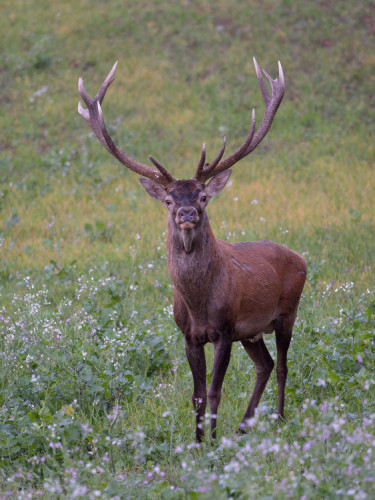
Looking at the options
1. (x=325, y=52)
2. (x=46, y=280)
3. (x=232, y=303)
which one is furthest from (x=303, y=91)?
(x=232, y=303)

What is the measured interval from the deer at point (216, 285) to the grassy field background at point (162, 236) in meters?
0.34

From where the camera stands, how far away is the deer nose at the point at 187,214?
4.61 m

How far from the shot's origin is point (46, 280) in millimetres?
8719

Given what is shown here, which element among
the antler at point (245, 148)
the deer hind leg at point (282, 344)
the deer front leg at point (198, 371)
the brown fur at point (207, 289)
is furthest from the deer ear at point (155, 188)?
the deer hind leg at point (282, 344)

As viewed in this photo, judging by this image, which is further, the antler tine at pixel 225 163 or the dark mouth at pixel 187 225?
the antler tine at pixel 225 163

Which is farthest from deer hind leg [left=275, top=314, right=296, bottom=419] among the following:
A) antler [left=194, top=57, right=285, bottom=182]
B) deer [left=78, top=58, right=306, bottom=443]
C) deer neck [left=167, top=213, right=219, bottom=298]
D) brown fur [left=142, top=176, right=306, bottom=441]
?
antler [left=194, top=57, right=285, bottom=182]

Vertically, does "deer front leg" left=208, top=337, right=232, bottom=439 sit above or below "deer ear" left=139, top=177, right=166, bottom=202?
below

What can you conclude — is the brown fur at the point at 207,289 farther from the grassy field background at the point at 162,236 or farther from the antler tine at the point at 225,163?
the grassy field background at the point at 162,236

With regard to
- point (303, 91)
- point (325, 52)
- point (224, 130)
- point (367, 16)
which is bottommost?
point (224, 130)

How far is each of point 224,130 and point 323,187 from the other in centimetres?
364

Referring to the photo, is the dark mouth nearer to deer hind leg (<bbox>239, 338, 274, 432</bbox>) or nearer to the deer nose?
the deer nose

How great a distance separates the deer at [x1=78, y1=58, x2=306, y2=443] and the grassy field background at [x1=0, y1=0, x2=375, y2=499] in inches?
13.2

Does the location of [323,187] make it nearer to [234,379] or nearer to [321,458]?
[234,379]

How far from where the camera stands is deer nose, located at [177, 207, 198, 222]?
181 inches
